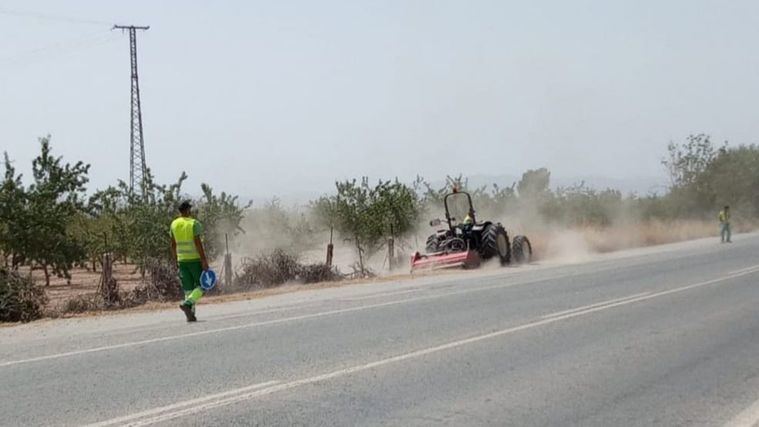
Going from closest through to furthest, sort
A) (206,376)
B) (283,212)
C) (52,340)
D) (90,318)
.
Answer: (206,376), (52,340), (90,318), (283,212)

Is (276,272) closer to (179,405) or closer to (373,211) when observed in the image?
(373,211)

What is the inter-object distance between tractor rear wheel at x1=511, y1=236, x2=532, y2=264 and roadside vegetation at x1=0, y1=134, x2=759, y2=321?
271 cm

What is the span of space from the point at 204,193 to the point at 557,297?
54.8 ft

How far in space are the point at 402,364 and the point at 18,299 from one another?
9.19 m

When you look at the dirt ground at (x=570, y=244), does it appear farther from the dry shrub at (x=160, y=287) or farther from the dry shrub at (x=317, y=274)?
the dry shrub at (x=160, y=287)

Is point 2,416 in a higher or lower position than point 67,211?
lower

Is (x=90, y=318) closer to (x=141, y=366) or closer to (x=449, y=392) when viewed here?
(x=141, y=366)

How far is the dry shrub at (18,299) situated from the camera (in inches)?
631

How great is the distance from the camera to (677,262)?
27641 mm

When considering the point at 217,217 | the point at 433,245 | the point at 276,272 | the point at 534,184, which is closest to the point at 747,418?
the point at 276,272

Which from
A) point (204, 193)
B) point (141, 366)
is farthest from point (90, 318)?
point (204, 193)

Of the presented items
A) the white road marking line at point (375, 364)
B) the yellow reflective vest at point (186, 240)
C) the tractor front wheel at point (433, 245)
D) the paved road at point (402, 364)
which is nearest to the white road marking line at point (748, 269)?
the paved road at point (402, 364)

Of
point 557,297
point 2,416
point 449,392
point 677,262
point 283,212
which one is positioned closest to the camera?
point 2,416

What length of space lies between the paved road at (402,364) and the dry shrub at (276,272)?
22.7ft
